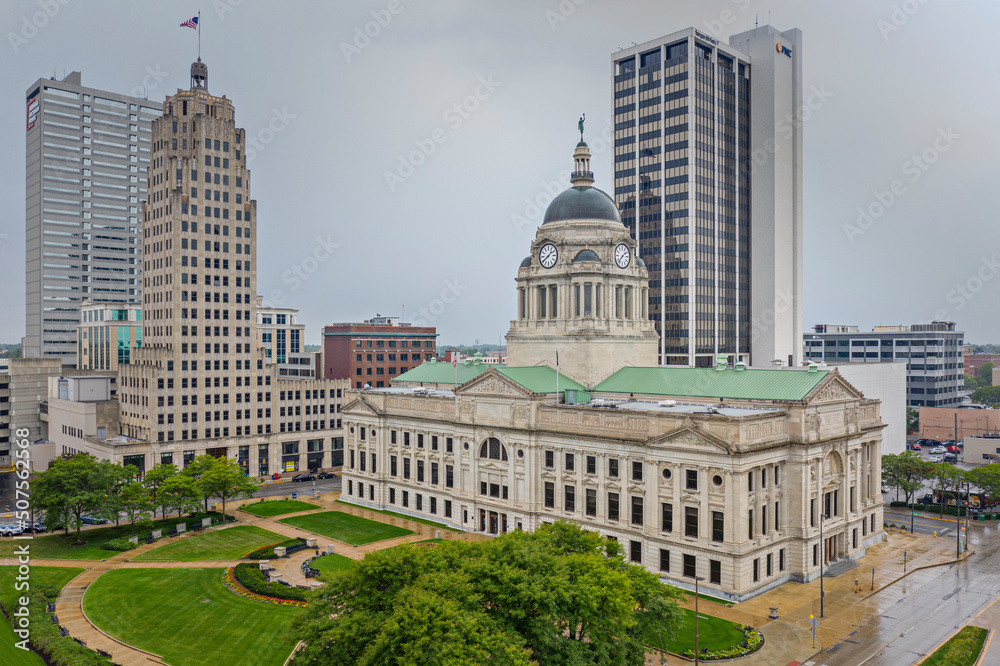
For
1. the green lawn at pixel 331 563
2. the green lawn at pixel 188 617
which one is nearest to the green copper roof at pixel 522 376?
the green lawn at pixel 331 563

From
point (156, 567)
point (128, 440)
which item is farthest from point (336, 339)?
point (156, 567)

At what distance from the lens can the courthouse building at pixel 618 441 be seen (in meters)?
64.6

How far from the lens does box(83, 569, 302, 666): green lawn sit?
50.2 m

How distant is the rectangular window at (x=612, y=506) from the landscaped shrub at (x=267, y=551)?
33.3 m

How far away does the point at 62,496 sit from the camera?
75875 millimetres

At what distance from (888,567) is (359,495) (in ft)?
217

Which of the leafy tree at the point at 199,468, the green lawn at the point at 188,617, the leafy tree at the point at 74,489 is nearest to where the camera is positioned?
the green lawn at the point at 188,617

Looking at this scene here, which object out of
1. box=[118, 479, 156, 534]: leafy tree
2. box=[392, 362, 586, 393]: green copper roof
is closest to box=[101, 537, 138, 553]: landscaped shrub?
box=[118, 479, 156, 534]: leafy tree

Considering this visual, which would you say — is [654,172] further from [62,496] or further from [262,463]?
[62,496]

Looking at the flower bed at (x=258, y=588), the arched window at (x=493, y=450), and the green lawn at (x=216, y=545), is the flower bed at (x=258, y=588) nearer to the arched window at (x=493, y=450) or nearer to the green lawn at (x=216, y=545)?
the green lawn at (x=216, y=545)

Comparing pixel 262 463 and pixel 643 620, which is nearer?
pixel 643 620

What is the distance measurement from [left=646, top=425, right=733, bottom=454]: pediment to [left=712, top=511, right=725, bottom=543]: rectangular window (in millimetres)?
5976

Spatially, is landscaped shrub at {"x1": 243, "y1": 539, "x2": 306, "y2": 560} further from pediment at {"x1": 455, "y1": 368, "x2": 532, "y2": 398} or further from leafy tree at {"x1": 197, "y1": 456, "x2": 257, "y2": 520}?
pediment at {"x1": 455, "y1": 368, "x2": 532, "y2": 398}

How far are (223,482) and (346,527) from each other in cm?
1671
